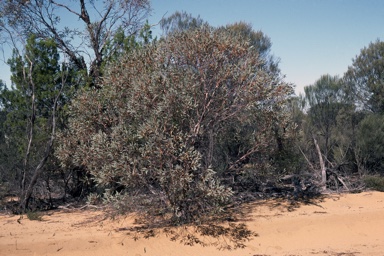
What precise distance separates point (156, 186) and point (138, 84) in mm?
2708

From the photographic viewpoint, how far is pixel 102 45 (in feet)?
56.0

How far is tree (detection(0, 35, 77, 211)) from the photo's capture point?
46.0 feet

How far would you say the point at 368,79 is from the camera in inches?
1017

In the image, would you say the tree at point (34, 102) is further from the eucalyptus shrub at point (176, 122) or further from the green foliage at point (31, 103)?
the eucalyptus shrub at point (176, 122)

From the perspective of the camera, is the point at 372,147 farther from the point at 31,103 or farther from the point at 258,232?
the point at 31,103

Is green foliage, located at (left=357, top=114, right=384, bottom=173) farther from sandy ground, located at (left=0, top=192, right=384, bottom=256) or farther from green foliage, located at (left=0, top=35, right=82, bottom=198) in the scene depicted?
green foliage, located at (left=0, top=35, right=82, bottom=198)

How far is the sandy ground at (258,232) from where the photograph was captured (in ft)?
32.6

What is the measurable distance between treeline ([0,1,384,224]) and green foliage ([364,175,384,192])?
44 mm

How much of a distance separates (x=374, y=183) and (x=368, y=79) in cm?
1164

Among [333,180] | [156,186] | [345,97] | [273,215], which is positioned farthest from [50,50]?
[345,97]

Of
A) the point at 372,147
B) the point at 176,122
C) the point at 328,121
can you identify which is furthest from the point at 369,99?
the point at 176,122

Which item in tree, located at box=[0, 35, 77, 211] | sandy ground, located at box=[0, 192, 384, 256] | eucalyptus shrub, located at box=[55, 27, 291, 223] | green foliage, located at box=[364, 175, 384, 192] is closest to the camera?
sandy ground, located at box=[0, 192, 384, 256]

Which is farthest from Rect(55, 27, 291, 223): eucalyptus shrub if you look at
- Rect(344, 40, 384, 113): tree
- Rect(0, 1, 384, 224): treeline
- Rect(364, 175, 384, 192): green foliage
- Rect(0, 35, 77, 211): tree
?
Rect(344, 40, 384, 113): tree

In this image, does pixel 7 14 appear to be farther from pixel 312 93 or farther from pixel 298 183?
pixel 312 93
